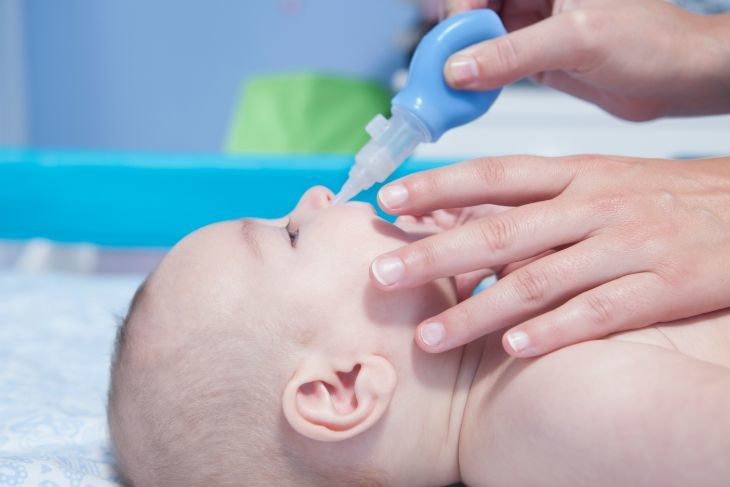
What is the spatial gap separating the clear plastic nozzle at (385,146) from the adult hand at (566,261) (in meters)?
0.04

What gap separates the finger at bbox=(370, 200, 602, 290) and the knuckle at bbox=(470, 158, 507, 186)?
5cm

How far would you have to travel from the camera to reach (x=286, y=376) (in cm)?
69

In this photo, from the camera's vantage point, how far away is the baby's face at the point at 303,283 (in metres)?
0.71

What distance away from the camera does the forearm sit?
20.9 inches

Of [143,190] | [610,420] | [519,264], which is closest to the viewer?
[610,420]

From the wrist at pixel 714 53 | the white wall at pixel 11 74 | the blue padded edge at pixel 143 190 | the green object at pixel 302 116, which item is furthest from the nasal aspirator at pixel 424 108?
the white wall at pixel 11 74

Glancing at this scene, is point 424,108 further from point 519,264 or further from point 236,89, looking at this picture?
point 236,89

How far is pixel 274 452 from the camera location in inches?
27.4

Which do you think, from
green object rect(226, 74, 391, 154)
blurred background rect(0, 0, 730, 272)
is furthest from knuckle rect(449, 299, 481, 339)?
green object rect(226, 74, 391, 154)

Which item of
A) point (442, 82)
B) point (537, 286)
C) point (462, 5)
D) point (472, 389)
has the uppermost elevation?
point (462, 5)

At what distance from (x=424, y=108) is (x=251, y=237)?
23 centimetres

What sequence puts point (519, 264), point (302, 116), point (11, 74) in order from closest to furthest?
1. point (519, 264)
2. point (302, 116)
3. point (11, 74)

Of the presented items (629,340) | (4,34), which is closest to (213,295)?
(629,340)

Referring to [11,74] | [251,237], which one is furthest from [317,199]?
[11,74]
